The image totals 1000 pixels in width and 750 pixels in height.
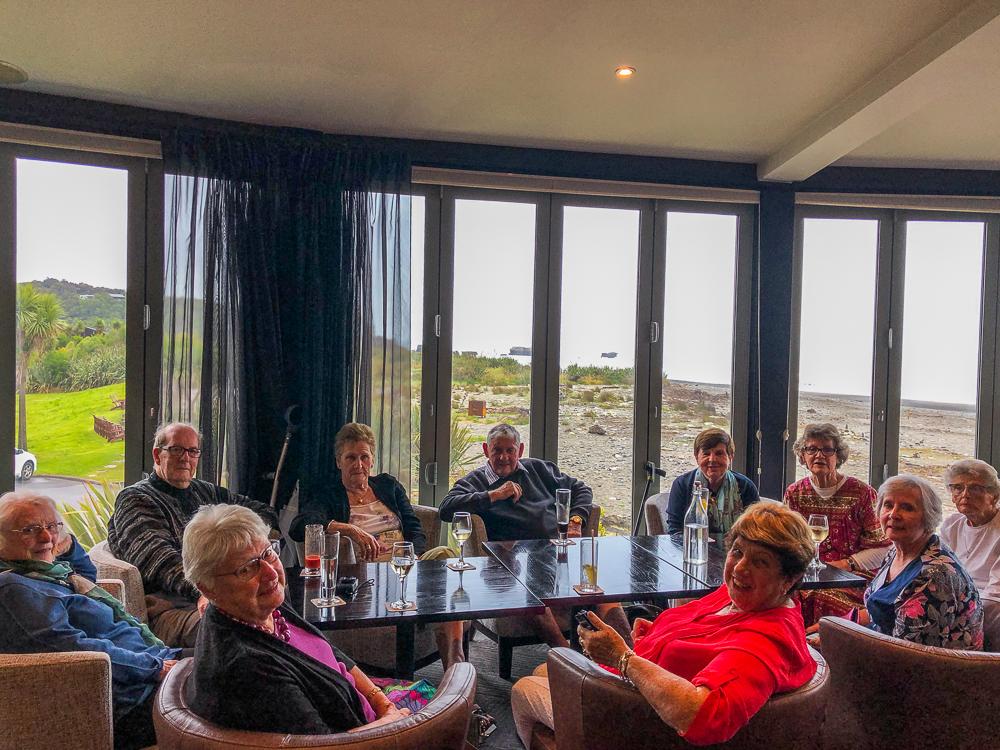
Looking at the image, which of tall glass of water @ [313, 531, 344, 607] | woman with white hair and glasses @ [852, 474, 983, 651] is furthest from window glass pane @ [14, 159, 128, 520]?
woman with white hair and glasses @ [852, 474, 983, 651]

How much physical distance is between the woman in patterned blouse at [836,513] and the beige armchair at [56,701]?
2.50 meters

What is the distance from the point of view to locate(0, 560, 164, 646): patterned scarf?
198cm

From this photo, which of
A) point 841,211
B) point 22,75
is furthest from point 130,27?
point 841,211

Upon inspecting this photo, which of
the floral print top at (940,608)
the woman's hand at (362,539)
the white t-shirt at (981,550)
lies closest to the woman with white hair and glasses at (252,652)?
the woman's hand at (362,539)

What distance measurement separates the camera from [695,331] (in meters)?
4.51

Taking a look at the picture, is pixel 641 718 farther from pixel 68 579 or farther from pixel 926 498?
pixel 68 579

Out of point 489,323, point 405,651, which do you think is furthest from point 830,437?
point 405,651

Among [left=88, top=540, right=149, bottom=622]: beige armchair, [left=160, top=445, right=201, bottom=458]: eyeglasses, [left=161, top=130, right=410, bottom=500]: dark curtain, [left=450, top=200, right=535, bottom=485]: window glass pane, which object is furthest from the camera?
[left=450, top=200, right=535, bottom=485]: window glass pane

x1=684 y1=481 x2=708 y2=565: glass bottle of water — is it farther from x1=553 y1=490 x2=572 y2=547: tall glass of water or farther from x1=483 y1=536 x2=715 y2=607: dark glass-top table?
x1=553 y1=490 x2=572 y2=547: tall glass of water

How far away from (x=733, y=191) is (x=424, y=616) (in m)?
3.36

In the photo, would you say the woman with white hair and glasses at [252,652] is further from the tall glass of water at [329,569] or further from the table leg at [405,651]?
the table leg at [405,651]

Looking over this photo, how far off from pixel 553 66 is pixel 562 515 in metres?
1.87

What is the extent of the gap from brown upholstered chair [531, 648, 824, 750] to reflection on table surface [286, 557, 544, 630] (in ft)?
2.19

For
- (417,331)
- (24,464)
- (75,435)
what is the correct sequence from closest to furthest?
1. (24,464)
2. (75,435)
3. (417,331)
